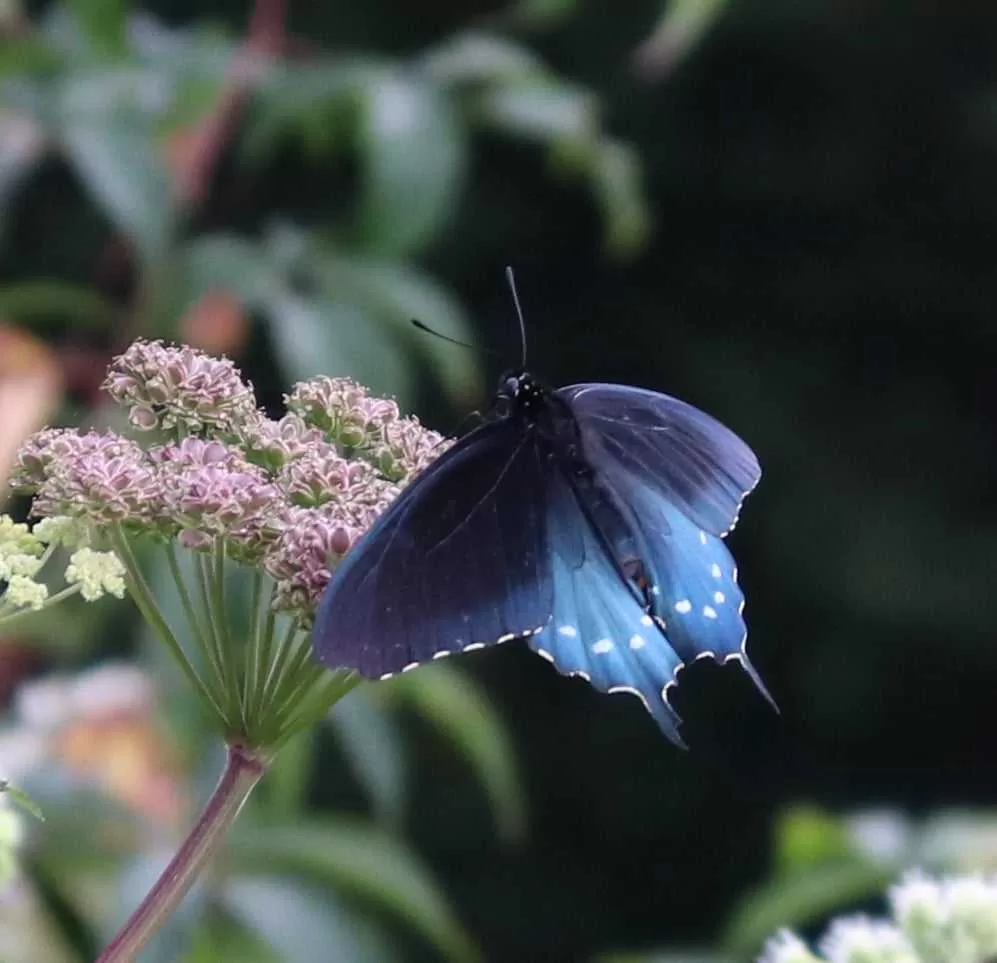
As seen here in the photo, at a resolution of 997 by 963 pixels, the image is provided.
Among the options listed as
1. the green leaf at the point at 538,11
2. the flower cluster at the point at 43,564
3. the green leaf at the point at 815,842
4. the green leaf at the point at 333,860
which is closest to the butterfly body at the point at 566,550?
the flower cluster at the point at 43,564

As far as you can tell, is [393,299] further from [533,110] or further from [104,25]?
[104,25]

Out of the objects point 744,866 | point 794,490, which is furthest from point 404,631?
point 744,866

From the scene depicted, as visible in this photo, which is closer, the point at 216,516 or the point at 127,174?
the point at 216,516

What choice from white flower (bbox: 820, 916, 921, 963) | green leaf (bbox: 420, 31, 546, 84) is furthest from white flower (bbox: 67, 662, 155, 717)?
white flower (bbox: 820, 916, 921, 963)

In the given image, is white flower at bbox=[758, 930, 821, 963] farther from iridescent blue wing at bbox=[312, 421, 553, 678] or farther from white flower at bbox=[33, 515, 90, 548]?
white flower at bbox=[33, 515, 90, 548]

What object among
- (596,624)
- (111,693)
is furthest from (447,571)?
(111,693)

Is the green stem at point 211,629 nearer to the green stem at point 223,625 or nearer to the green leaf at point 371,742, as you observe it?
the green stem at point 223,625
